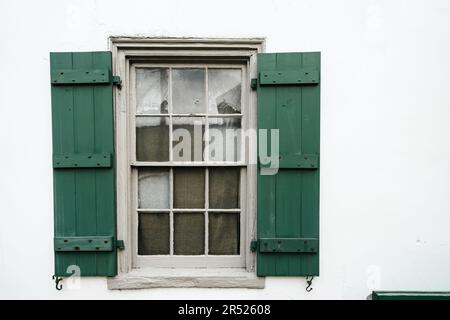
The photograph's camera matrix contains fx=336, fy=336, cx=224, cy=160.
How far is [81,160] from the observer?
253cm

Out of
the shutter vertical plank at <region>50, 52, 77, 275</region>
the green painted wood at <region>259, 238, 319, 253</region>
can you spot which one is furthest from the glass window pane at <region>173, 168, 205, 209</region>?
the shutter vertical plank at <region>50, 52, 77, 275</region>

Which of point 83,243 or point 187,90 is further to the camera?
point 187,90

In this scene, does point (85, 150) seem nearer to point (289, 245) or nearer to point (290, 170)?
point (290, 170)

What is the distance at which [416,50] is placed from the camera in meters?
2.55

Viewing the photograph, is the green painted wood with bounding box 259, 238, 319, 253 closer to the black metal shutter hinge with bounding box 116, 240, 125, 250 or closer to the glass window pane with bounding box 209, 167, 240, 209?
the glass window pane with bounding box 209, 167, 240, 209

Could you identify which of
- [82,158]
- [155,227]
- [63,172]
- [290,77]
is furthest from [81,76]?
[290,77]

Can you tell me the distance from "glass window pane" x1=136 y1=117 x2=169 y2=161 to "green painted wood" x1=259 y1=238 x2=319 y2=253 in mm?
1037

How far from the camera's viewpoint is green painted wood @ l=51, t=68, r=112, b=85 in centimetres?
251

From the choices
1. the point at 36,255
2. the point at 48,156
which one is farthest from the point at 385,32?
the point at 36,255

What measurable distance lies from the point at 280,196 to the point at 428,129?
1.25 m

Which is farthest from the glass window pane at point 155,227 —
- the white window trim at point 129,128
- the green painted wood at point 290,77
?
the green painted wood at point 290,77

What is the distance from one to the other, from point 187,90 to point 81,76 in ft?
2.62

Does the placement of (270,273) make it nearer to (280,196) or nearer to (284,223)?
(284,223)

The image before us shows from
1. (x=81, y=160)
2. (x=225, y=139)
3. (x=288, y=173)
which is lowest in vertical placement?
(x=288, y=173)
